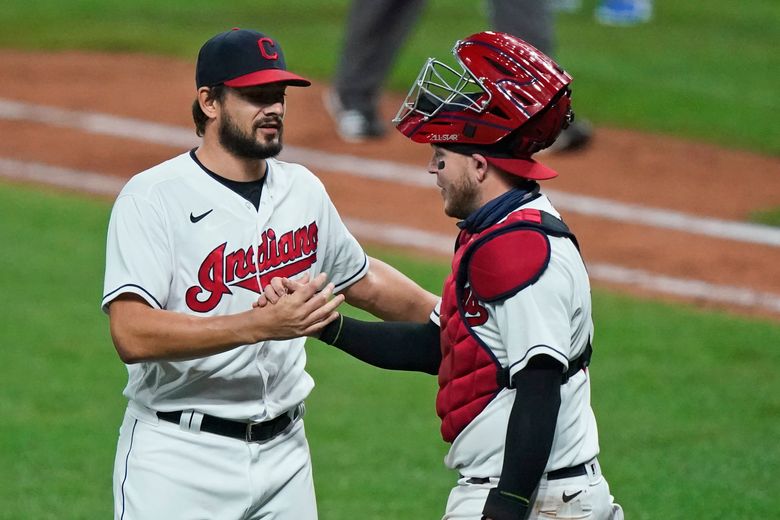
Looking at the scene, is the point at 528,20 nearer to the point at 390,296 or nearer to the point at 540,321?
the point at 390,296

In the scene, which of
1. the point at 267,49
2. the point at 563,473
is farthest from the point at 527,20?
the point at 563,473

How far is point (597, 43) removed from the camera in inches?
655

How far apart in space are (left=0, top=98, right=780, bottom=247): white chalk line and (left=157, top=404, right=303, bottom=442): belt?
6.98 meters

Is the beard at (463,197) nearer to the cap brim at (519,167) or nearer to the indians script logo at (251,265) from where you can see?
the cap brim at (519,167)

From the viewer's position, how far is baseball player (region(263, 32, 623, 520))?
364 centimetres

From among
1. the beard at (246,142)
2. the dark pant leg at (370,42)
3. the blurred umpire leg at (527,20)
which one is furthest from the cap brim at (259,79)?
the dark pant leg at (370,42)

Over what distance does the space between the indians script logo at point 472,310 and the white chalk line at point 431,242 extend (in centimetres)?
605

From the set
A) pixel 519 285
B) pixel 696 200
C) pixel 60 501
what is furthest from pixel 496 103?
pixel 696 200

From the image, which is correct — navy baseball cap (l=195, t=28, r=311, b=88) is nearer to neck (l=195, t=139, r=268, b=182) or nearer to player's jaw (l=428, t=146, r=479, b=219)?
neck (l=195, t=139, r=268, b=182)

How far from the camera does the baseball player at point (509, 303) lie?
3639 mm

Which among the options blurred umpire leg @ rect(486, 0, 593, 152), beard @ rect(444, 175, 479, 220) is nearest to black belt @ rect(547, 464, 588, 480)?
beard @ rect(444, 175, 479, 220)

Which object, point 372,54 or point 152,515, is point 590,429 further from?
point 372,54

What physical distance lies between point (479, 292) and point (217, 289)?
37.7 inches

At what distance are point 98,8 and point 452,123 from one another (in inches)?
597
